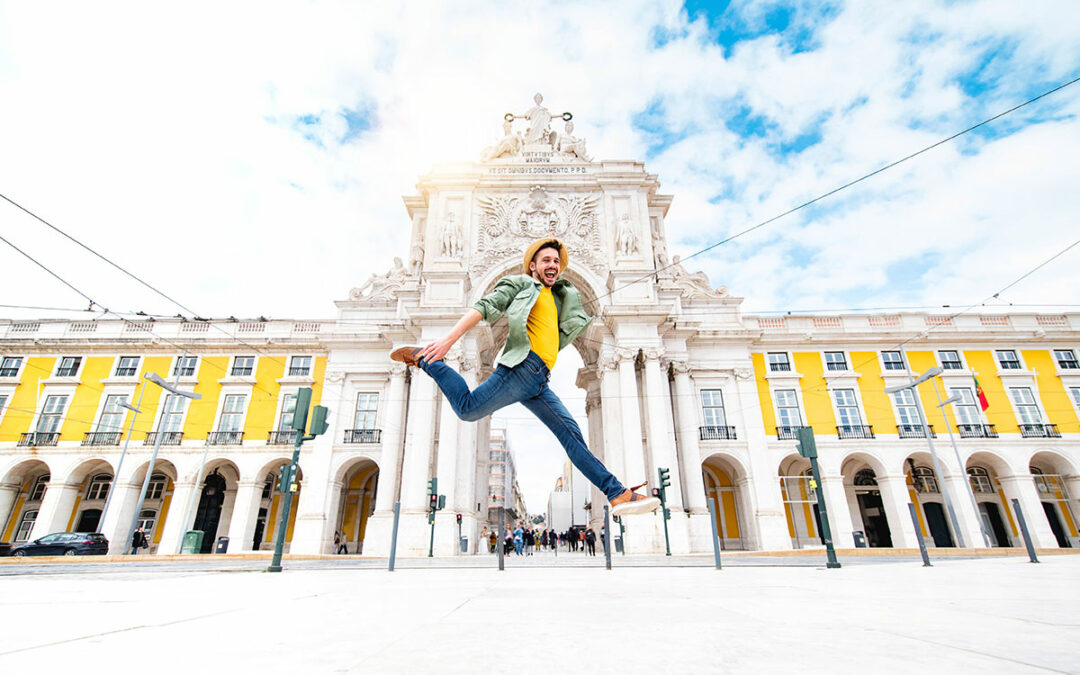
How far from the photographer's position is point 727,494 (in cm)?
2638

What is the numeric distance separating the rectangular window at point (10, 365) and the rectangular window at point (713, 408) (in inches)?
1406

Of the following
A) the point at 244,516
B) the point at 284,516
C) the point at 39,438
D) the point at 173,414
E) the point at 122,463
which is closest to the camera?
the point at 284,516

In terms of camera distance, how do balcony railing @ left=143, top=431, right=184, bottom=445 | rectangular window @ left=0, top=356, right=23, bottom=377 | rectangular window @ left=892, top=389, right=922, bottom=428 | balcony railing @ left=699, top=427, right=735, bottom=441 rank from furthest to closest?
rectangular window @ left=0, top=356, right=23, bottom=377 < balcony railing @ left=143, top=431, right=184, bottom=445 < rectangular window @ left=892, top=389, right=922, bottom=428 < balcony railing @ left=699, top=427, right=735, bottom=441

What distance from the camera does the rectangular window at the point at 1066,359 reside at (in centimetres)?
2595

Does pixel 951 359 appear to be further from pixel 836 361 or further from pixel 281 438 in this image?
pixel 281 438

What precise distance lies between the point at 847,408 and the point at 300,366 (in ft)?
91.9

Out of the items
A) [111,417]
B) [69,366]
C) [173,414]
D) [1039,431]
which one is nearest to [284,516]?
[173,414]

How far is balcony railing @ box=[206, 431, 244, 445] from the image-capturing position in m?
25.3

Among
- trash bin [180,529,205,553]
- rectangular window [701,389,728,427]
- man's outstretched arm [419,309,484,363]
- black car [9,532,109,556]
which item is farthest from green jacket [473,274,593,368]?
black car [9,532,109,556]

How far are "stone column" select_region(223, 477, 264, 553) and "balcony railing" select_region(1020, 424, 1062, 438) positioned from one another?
36.8m

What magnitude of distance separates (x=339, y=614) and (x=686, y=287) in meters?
27.1

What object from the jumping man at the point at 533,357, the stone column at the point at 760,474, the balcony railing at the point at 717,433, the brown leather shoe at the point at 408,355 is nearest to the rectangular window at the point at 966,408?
the stone column at the point at 760,474

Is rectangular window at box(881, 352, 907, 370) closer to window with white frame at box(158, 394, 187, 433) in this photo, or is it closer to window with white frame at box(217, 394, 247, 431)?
window with white frame at box(217, 394, 247, 431)

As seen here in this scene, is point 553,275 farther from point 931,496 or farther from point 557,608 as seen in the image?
point 931,496
